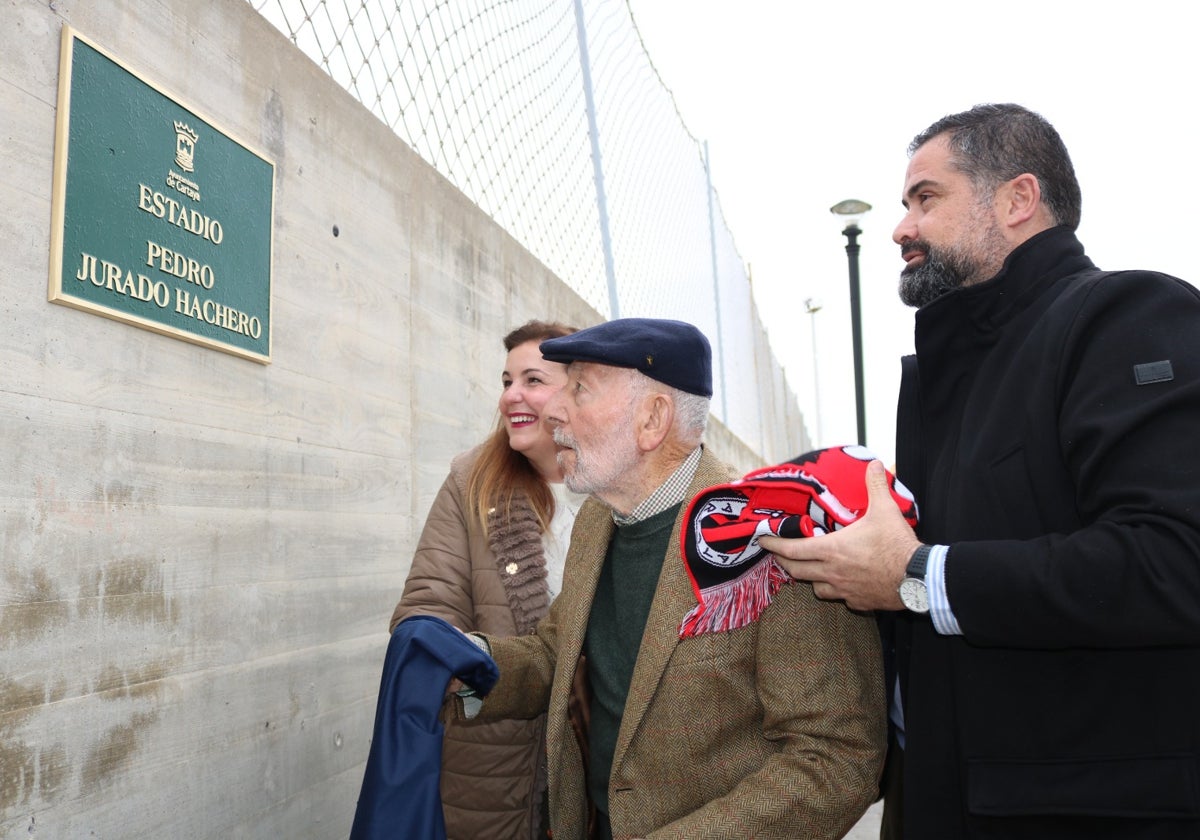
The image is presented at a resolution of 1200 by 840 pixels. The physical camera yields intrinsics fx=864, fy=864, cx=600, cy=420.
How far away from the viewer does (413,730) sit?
75.4 inches

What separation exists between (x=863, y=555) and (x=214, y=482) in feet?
5.80

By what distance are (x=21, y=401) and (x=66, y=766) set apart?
2.65ft

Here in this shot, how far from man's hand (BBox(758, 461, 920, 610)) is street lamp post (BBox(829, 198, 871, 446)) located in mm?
7276

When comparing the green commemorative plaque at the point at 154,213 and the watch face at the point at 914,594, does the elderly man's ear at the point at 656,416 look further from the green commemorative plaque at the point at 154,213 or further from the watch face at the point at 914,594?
the green commemorative plaque at the point at 154,213

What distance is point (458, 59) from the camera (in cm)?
442

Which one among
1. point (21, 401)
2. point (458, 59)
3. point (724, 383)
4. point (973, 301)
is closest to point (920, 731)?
point (973, 301)

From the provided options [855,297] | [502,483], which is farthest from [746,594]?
[855,297]

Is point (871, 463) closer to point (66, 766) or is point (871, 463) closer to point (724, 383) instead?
point (66, 766)

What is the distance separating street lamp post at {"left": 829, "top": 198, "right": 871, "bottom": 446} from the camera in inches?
338

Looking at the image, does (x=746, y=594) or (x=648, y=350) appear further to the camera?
(x=648, y=350)

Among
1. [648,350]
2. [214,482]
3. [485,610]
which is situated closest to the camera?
[648,350]

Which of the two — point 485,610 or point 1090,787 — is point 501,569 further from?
point 1090,787

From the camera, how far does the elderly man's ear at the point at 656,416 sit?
2.12 meters

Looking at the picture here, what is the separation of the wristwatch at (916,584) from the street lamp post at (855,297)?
7.35 m
